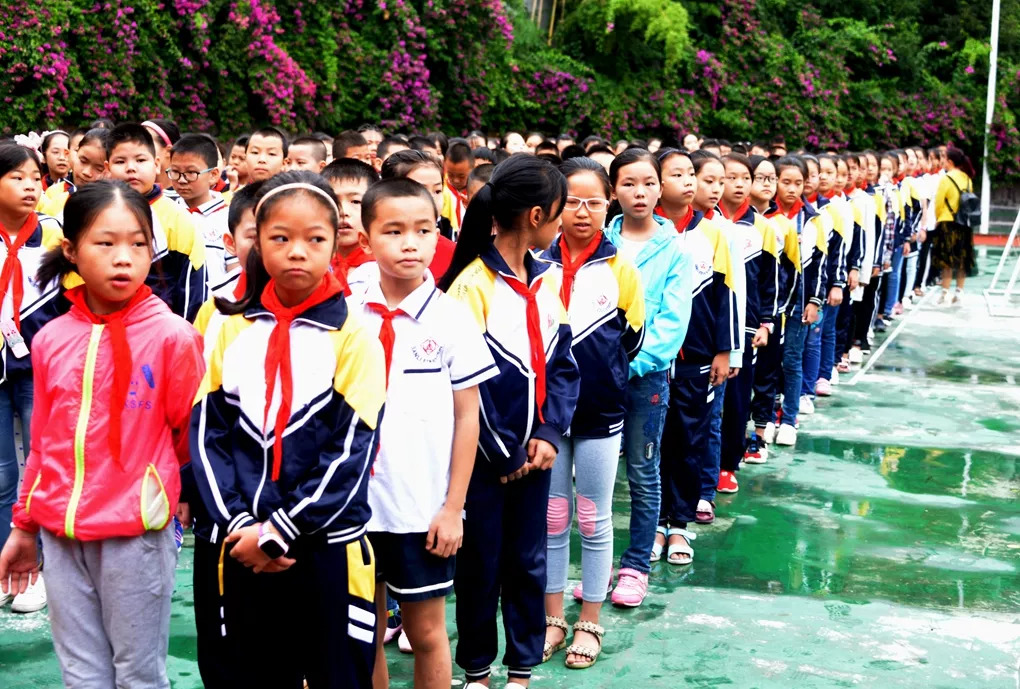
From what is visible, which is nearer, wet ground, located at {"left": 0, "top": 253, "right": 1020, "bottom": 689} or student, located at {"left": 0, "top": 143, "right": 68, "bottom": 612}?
wet ground, located at {"left": 0, "top": 253, "right": 1020, "bottom": 689}

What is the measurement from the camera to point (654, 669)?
4.15m

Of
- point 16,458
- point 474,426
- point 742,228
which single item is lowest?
point 16,458

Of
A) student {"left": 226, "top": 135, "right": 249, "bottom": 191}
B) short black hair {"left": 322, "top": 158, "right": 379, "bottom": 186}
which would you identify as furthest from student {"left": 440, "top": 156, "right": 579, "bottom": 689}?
student {"left": 226, "top": 135, "right": 249, "bottom": 191}

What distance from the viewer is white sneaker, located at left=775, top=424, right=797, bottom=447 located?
295 inches

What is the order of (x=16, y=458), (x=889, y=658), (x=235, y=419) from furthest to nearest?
(x=16, y=458) → (x=889, y=658) → (x=235, y=419)

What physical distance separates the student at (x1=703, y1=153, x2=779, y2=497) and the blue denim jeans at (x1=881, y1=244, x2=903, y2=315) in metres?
5.44

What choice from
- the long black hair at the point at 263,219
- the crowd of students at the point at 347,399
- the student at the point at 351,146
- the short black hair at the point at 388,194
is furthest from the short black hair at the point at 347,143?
the long black hair at the point at 263,219

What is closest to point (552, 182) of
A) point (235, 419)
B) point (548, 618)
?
point (235, 419)

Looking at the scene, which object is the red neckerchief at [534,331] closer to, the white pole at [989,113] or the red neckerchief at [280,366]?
the red neckerchief at [280,366]

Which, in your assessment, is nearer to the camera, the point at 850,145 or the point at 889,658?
the point at 889,658

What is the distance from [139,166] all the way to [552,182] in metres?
2.02

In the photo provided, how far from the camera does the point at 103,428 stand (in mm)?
2998

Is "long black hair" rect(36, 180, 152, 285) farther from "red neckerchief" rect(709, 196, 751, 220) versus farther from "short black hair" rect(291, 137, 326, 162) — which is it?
"red neckerchief" rect(709, 196, 751, 220)

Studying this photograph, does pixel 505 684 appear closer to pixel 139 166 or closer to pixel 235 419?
pixel 235 419
